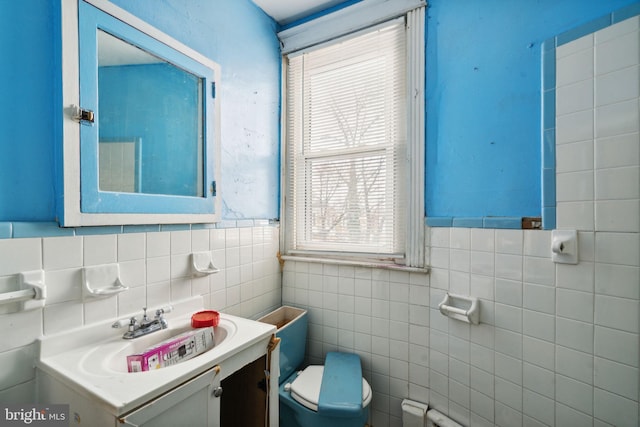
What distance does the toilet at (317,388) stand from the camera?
4.26ft

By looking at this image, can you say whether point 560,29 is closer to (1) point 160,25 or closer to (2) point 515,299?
(2) point 515,299

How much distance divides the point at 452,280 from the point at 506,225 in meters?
0.38

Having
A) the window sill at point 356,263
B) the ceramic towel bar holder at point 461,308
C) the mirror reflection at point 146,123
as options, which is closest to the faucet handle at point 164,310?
the mirror reflection at point 146,123

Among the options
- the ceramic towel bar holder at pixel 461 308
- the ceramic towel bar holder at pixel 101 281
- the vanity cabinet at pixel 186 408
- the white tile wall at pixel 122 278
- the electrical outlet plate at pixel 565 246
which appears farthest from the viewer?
the ceramic towel bar holder at pixel 461 308

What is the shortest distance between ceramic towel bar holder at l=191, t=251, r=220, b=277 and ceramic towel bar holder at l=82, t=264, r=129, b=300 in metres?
0.32

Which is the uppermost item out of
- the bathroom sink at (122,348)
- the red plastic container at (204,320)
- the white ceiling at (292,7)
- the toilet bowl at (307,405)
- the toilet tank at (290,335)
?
the white ceiling at (292,7)

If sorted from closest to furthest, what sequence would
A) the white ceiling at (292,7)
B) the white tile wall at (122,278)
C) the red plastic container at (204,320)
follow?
the white tile wall at (122,278), the red plastic container at (204,320), the white ceiling at (292,7)

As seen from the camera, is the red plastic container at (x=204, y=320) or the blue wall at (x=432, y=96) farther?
the red plastic container at (x=204, y=320)

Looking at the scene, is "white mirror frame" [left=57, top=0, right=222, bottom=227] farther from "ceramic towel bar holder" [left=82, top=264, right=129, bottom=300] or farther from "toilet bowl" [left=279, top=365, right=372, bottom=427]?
"toilet bowl" [left=279, top=365, right=372, bottom=427]

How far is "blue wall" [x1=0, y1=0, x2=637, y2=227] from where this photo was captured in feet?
2.93

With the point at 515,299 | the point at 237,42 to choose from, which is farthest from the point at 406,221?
the point at 237,42

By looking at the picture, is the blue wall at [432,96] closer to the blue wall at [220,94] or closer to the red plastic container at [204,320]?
the blue wall at [220,94]

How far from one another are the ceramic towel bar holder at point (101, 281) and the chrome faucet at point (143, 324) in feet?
0.42

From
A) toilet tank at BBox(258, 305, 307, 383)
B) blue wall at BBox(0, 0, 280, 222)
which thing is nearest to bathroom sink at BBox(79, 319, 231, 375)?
toilet tank at BBox(258, 305, 307, 383)
